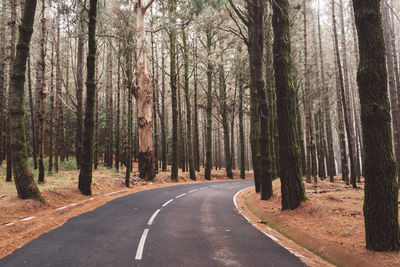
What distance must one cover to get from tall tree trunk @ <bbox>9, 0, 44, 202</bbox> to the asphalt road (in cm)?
268

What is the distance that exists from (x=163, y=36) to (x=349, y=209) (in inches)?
1015

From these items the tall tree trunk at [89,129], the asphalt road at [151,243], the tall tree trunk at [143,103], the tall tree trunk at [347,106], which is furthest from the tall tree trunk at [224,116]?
the asphalt road at [151,243]

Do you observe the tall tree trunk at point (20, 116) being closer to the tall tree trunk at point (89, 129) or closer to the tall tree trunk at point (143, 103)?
the tall tree trunk at point (89, 129)

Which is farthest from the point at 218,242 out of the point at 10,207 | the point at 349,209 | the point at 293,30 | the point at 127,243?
the point at 293,30

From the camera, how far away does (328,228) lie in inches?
262

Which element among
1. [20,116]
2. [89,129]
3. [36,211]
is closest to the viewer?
[36,211]

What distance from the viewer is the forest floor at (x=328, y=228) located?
15.7 ft

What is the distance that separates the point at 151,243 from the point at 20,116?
24.0 ft

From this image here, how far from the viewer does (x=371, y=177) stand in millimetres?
5035

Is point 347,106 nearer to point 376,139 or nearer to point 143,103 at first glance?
point 143,103

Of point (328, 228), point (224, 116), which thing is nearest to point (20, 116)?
point (328, 228)

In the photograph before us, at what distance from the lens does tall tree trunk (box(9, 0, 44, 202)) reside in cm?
897

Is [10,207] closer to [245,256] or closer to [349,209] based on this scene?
[245,256]

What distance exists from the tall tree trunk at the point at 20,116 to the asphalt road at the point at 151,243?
8.80 feet
